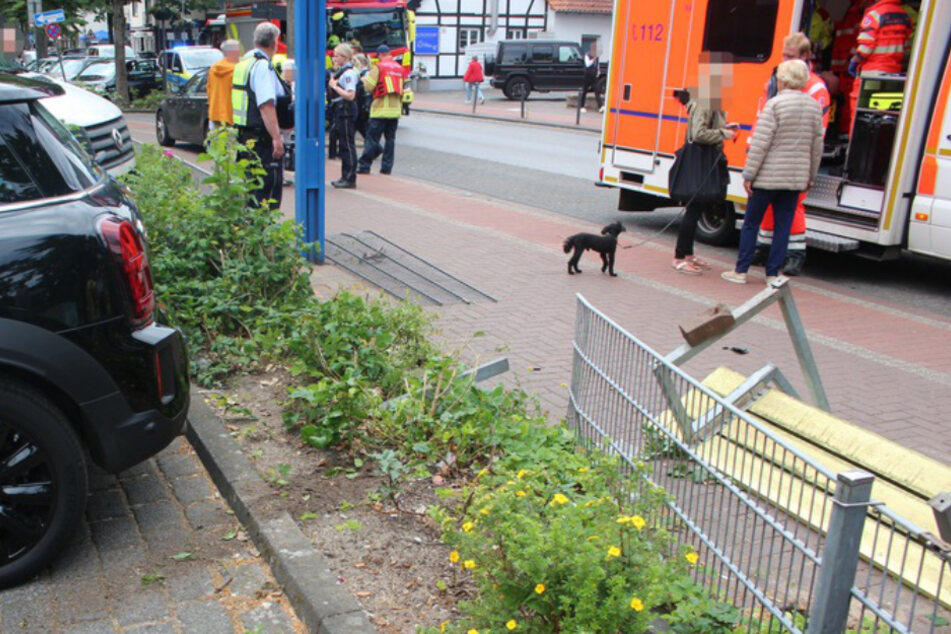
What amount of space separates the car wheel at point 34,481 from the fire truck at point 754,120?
679 centimetres

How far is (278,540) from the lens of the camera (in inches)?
140

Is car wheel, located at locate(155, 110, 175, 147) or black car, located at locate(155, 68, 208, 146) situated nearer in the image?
black car, located at locate(155, 68, 208, 146)

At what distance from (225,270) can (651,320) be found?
323 centimetres

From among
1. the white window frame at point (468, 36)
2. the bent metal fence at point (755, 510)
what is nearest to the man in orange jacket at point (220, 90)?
the bent metal fence at point (755, 510)

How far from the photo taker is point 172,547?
3660 millimetres

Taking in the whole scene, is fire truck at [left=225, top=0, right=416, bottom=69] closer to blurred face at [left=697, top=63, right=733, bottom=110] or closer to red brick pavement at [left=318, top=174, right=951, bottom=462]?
red brick pavement at [left=318, top=174, right=951, bottom=462]

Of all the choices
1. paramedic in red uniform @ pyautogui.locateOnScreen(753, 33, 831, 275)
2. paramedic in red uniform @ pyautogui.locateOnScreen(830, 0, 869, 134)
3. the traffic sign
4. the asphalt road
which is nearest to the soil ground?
paramedic in red uniform @ pyautogui.locateOnScreen(753, 33, 831, 275)

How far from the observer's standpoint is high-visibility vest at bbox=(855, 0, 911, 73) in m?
8.88

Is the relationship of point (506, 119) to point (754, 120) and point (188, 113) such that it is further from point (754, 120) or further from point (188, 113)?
point (754, 120)

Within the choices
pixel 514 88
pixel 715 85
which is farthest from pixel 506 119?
pixel 715 85

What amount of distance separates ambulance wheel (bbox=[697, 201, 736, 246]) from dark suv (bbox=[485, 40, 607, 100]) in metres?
29.7

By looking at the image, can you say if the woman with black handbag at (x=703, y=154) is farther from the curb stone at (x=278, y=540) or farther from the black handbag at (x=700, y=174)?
the curb stone at (x=278, y=540)

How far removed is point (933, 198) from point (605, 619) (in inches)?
275

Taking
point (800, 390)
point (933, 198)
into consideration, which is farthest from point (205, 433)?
point (933, 198)
